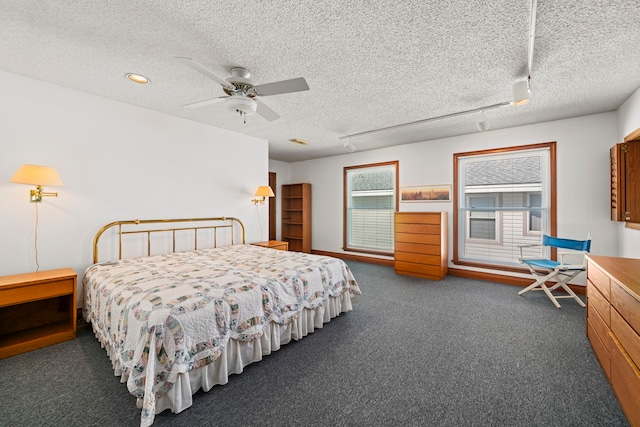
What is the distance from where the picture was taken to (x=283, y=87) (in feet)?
7.23

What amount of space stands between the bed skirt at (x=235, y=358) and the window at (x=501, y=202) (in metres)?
3.26

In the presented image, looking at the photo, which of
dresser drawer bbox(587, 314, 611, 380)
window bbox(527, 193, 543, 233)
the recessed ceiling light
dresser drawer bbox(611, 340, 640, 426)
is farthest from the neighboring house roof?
the recessed ceiling light

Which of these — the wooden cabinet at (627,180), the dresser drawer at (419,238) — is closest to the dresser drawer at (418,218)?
the dresser drawer at (419,238)

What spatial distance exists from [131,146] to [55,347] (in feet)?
7.81

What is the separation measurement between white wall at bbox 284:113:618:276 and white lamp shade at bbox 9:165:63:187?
5.29 m

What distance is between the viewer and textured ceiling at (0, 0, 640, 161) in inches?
70.4

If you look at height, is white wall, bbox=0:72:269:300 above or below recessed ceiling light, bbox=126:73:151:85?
below

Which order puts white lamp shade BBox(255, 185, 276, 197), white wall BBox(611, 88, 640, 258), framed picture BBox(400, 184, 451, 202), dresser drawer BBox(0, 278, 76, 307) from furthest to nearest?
framed picture BBox(400, 184, 451, 202) < white lamp shade BBox(255, 185, 276, 197) < white wall BBox(611, 88, 640, 258) < dresser drawer BBox(0, 278, 76, 307)

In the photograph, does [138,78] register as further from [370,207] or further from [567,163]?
[567,163]

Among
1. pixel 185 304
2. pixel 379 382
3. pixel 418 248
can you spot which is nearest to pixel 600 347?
pixel 379 382

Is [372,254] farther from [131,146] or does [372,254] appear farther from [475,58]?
[131,146]

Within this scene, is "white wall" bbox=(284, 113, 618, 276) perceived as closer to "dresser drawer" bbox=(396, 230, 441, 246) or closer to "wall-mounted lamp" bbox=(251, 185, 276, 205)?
"dresser drawer" bbox=(396, 230, 441, 246)

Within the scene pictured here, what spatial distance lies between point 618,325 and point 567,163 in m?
3.11

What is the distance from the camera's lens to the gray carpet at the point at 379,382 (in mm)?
1590
